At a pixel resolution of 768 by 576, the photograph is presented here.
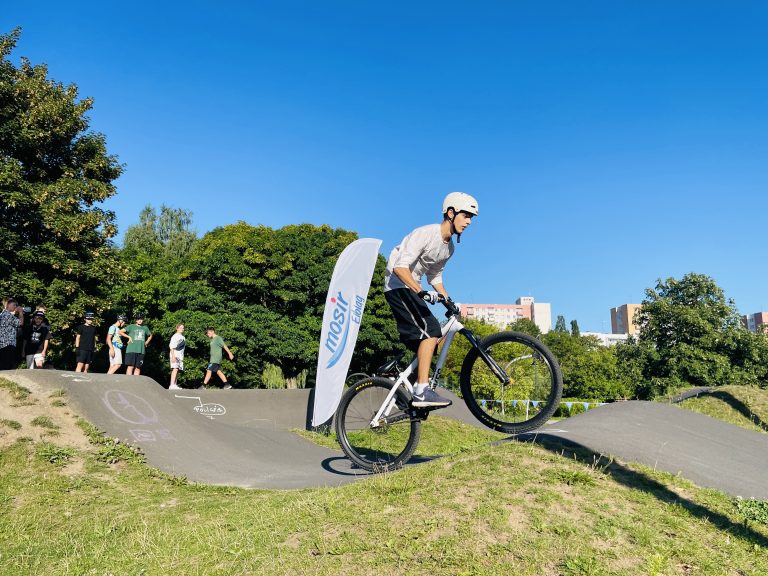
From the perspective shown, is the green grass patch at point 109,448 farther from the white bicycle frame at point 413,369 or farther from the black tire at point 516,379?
the black tire at point 516,379

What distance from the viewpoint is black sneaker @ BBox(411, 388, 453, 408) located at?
569 cm

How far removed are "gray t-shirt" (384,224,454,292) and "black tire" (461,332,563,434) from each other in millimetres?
1062

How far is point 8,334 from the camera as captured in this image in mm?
11031

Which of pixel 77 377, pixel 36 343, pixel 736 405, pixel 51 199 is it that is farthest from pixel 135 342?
pixel 736 405

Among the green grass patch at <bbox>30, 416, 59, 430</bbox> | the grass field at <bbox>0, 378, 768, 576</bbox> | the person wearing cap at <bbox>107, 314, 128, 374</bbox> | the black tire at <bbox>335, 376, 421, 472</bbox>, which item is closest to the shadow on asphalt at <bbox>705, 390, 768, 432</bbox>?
the black tire at <bbox>335, 376, 421, 472</bbox>

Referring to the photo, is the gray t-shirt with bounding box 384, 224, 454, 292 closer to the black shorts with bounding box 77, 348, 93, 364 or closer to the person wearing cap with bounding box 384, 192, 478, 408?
the person wearing cap with bounding box 384, 192, 478, 408

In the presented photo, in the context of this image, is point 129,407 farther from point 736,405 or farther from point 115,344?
point 736,405

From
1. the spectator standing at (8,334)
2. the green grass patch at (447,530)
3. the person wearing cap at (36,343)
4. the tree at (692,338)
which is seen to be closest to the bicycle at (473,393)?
the green grass patch at (447,530)

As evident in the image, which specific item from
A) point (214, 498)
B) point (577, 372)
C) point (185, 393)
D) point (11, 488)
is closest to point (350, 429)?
point (214, 498)

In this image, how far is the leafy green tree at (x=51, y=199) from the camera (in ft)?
64.3

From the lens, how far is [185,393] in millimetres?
15031

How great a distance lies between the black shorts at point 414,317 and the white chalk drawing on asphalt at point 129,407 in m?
7.35

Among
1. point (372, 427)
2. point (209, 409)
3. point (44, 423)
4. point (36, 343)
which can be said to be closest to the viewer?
point (372, 427)

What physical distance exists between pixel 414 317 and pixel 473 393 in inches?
42.7
